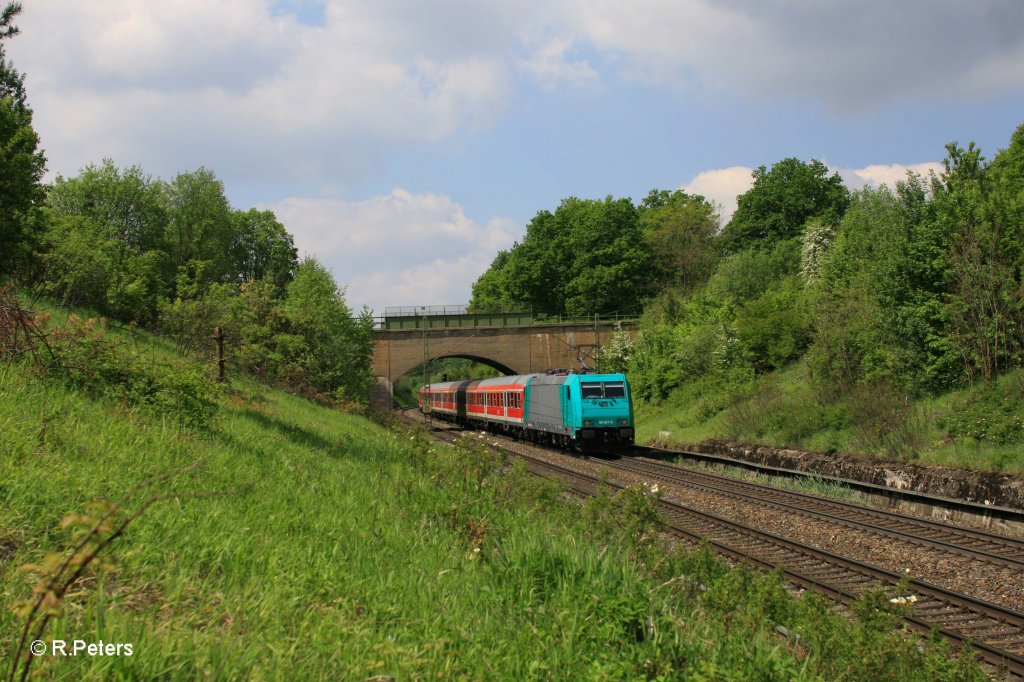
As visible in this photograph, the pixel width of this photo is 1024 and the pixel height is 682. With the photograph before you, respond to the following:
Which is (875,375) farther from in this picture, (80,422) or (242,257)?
(242,257)

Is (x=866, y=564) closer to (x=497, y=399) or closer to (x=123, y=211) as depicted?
(x=497, y=399)

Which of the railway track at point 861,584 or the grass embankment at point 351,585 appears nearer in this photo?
the grass embankment at point 351,585

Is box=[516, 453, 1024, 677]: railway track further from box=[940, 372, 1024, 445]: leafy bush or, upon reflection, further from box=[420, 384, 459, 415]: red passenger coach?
box=[420, 384, 459, 415]: red passenger coach

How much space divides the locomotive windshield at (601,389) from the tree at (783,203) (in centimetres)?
4044

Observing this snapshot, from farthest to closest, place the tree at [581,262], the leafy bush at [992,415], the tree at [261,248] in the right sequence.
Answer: the tree at [261,248], the tree at [581,262], the leafy bush at [992,415]

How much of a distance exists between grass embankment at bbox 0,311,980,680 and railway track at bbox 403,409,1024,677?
1.09 metres

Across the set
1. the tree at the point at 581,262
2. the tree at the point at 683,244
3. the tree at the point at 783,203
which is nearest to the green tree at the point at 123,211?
the tree at the point at 581,262

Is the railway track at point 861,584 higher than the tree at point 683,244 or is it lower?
lower

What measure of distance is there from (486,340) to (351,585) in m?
51.4

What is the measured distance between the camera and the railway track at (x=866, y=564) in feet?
25.0

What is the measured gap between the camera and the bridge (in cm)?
5494

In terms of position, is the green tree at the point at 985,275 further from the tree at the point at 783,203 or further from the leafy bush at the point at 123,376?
the tree at the point at 783,203

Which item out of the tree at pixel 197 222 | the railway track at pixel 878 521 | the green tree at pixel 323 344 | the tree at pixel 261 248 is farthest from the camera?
the tree at pixel 261 248

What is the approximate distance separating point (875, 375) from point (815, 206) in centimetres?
4497
